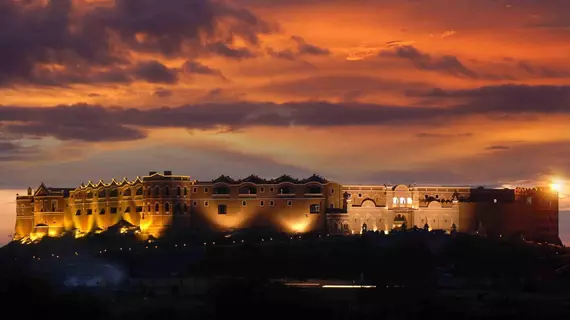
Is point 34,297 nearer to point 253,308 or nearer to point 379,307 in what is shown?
point 253,308

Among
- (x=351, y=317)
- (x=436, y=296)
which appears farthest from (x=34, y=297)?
(x=436, y=296)

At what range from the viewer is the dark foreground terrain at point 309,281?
13088 centimetres

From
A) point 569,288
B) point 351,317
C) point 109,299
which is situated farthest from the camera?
point 569,288

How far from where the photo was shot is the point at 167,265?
194 meters

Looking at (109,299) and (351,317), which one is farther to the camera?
(109,299)

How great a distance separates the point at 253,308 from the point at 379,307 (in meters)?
10.6

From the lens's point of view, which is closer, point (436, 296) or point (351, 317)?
point (351, 317)

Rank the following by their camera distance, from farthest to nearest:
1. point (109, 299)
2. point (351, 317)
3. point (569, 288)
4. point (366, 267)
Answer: point (366, 267) < point (569, 288) < point (109, 299) < point (351, 317)

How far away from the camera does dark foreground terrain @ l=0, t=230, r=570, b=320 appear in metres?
131

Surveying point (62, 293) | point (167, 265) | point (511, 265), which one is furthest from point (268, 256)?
point (62, 293)

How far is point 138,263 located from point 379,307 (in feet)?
205

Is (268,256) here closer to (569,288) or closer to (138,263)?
(138,263)

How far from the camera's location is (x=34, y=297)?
5113 inches

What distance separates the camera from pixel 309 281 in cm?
17462
